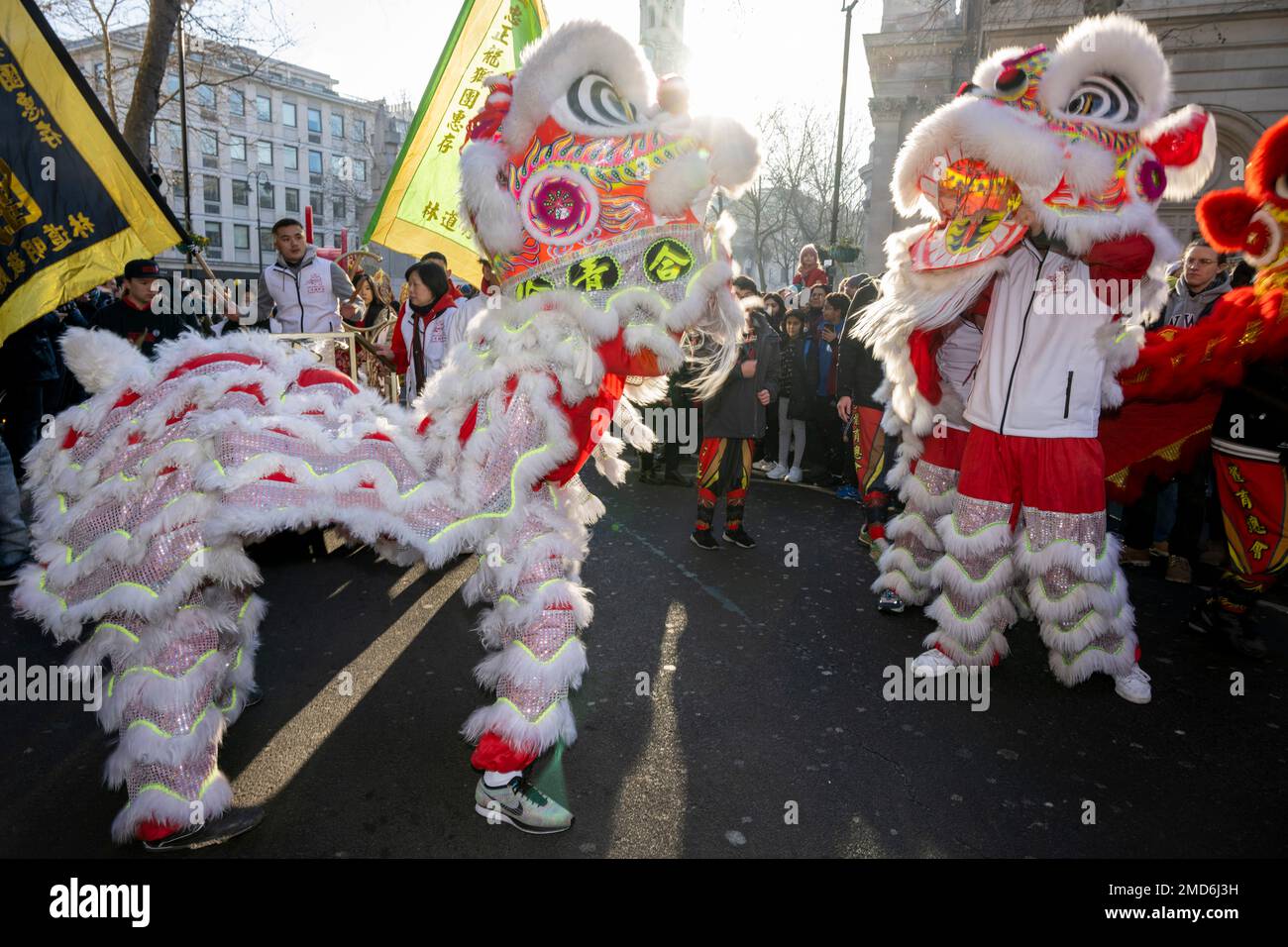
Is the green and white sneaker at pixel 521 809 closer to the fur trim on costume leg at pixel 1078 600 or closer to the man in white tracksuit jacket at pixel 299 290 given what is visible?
the fur trim on costume leg at pixel 1078 600

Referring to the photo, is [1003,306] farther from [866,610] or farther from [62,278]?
[62,278]

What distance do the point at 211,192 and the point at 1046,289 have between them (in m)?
58.1

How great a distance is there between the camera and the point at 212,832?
95.4 inches

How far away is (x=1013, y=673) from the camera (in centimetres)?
386

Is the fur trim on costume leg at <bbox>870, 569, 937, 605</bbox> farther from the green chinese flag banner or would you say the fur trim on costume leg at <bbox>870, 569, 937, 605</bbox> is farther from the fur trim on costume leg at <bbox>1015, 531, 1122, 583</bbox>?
the green chinese flag banner

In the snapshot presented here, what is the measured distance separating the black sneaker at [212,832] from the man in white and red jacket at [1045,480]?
9.73 feet

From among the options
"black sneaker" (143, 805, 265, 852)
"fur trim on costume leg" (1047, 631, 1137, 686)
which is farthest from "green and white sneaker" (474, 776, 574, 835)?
"fur trim on costume leg" (1047, 631, 1137, 686)

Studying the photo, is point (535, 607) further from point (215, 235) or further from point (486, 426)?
point (215, 235)

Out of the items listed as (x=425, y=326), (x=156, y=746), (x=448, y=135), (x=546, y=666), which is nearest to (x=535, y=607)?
(x=546, y=666)

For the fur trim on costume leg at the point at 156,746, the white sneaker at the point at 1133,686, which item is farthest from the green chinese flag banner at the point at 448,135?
the white sneaker at the point at 1133,686

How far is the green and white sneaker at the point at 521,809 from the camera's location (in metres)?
2.48

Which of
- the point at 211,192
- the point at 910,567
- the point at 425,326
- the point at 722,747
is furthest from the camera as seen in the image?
the point at 211,192

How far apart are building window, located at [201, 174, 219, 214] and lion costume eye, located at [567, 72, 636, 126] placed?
5732 cm

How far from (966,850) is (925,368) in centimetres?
229
